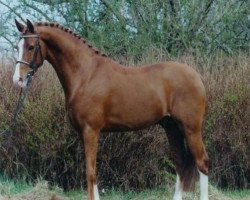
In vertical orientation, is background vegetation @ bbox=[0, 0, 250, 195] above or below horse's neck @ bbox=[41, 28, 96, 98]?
below

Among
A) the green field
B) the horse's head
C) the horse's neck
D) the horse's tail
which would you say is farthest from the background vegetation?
the horse's head

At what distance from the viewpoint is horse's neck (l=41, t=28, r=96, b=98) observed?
717 centimetres

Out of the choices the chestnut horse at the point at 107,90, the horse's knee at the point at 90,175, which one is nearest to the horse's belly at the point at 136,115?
the chestnut horse at the point at 107,90

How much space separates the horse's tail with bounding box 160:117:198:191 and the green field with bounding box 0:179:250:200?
23 centimetres

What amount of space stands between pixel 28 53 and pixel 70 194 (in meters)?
2.75

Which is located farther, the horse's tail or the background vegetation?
the background vegetation

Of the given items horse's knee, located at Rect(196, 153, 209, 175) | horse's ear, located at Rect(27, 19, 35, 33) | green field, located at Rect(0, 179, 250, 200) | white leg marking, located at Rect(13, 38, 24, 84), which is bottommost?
green field, located at Rect(0, 179, 250, 200)

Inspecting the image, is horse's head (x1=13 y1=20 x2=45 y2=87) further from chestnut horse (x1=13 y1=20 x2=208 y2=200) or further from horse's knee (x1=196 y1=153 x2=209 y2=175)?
horse's knee (x1=196 y1=153 x2=209 y2=175)

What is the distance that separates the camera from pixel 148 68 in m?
7.52

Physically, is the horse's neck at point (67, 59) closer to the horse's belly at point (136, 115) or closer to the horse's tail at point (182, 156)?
the horse's belly at point (136, 115)

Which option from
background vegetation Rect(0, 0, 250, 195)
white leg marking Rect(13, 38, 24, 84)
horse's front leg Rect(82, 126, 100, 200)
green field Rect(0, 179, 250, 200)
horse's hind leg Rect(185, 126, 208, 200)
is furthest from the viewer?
background vegetation Rect(0, 0, 250, 195)

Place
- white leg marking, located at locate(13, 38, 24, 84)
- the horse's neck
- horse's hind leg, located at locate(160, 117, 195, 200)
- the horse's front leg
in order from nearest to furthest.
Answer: white leg marking, located at locate(13, 38, 24, 84)
the horse's front leg
the horse's neck
horse's hind leg, located at locate(160, 117, 195, 200)

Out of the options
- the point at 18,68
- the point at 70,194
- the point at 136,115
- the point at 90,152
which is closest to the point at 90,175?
the point at 90,152

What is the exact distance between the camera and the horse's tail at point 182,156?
25.6 feet
